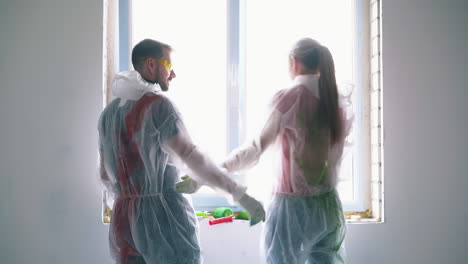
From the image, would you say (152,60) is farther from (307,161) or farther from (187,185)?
(307,161)

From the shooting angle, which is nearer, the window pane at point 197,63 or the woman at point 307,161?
the woman at point 307,161

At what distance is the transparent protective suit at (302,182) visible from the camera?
4.51ft

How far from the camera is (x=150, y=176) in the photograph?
50.1 inches

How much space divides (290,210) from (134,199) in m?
0.59

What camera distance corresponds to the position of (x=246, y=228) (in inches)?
77.6

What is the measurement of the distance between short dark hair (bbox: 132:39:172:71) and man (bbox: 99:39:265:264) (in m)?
0.07

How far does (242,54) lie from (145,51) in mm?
920

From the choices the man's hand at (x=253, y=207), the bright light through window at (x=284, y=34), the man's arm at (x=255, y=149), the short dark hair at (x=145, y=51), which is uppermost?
the bright light through window at (x=284, y=34)

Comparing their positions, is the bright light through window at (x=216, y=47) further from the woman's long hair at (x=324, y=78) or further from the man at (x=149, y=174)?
the man at (x=149, y=174)
